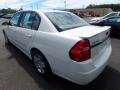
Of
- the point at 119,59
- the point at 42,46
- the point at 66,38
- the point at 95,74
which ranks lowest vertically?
the point at 119,59

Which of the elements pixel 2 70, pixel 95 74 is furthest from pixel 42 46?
pixel 2 70

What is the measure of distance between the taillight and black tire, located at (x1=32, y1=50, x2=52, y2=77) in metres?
1.00

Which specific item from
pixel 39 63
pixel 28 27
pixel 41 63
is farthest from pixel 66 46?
pixel 28 27

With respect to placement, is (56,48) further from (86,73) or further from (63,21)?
(63,21)

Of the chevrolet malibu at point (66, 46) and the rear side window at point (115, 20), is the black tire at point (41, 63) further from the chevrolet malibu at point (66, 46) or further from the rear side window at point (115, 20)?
the rear side window at point (115, 20)

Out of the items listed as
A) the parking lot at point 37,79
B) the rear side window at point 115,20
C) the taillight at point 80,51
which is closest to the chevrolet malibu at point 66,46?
the taillight at point 80,51

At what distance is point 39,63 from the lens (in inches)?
171

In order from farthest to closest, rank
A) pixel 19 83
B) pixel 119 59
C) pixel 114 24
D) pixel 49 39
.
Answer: pixel 114 24, pixel 119 59, pixel 19 83, pixel 49 39

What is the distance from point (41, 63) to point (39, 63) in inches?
5.2

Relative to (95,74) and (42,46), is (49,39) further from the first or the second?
(95,74)

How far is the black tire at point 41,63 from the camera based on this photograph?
3982 millimetres

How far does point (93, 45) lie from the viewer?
3258 millimetres

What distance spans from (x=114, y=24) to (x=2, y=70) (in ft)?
20.8

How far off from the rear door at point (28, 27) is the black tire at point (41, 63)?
360mm
